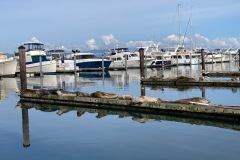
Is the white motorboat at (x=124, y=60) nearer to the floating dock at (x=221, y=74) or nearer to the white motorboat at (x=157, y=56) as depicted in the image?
the white motorboat at (x=157, y=56)

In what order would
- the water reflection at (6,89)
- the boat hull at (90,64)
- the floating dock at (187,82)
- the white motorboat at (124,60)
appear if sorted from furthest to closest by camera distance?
the white motorboat at (124,60)
the boat hull at (90,64)
the floating dock at (187,82)
the water reflection at (6,89)

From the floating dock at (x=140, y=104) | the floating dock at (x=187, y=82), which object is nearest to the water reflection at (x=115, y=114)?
the floating dock at (x=140, y=104)

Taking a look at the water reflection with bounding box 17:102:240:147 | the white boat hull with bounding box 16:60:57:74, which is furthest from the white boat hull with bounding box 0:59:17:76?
the water reflection with bounding box 17:102:240:147

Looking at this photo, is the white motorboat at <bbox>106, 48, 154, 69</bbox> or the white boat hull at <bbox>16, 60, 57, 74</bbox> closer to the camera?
the white boat hull at <bbox>16, 60, 57, 74</bbox>

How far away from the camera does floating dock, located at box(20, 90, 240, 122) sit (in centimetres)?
1209

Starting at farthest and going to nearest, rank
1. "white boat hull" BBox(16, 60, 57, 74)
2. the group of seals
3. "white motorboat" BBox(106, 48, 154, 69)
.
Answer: "white motorboat" BBox(106, 48, 154, 69), "white boat hull" BBox(16, 60, 57, 74), the group of seals

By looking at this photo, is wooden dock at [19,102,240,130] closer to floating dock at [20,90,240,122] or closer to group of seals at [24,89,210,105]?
floating dock at [20,90,240,122]

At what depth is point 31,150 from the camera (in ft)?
31.1

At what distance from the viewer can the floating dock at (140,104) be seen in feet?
39.7

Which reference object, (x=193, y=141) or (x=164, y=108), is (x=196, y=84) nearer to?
(x=164, y=108)

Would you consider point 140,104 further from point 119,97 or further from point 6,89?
point 6,89

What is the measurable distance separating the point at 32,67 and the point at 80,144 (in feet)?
123

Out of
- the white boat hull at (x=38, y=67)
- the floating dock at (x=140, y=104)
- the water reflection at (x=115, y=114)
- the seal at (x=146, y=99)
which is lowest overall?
the water reflection at (x=115, y=114)

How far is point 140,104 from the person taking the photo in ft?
46.5
